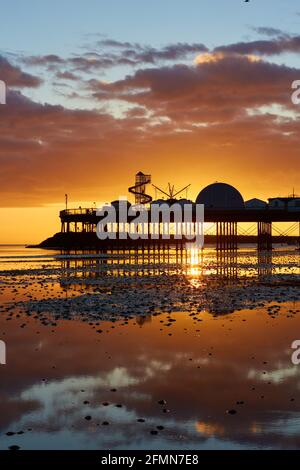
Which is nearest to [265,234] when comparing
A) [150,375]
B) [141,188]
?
[141,188]

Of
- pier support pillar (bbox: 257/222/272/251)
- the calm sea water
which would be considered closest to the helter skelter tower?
pier support pillar (bbox: 257/222/272/251)

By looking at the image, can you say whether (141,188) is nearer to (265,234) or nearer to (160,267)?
(265,234)

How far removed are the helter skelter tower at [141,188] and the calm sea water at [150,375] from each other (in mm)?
98369

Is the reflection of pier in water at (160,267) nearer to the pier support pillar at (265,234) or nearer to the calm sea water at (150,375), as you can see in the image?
the calm sea water at (150,375)

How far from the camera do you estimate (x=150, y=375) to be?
14914 mm

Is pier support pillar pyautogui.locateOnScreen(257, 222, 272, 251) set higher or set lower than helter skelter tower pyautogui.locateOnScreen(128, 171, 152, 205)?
lower

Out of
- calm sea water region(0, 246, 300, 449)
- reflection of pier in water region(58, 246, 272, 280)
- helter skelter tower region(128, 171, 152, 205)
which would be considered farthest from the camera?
helter skelter tower region(128, 171, 152, 205)

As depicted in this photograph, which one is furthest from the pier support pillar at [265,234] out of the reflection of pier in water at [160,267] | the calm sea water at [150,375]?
the calm sea water at [150,375]

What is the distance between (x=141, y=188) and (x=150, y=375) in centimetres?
11662

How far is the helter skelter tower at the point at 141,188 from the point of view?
128350 millimetres

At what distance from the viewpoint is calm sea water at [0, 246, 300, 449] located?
34.7ft

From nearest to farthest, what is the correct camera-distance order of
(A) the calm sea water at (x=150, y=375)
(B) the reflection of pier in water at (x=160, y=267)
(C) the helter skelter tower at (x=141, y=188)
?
(A) the calm sea water at (x=150, y=375)
(B) the reflection of pier in water at (x=160, y=267)
(C) the helter skelter tower at (x=141, y=188)

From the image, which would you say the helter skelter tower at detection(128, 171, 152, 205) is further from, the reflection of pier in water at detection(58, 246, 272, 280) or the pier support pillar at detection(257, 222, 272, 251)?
the reflection of pier in water at detection(58, 246, 272, 280)

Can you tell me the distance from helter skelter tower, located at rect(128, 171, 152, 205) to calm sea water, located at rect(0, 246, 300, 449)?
98.4 m
